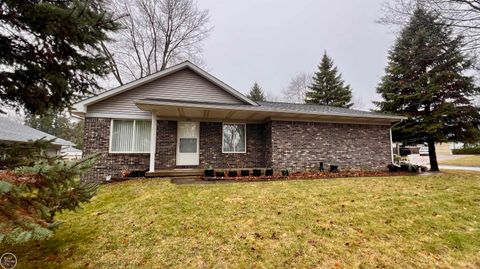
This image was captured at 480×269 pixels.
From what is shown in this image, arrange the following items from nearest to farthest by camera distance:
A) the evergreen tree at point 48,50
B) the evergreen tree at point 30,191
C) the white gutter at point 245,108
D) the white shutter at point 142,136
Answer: the evergreen tree at point 30,191 < the evergreen tree at point 48,50 < the white gutter at point 245,108 < the white shutter at point 142,136

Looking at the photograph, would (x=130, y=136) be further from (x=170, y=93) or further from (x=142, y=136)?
(x=170, y=93)

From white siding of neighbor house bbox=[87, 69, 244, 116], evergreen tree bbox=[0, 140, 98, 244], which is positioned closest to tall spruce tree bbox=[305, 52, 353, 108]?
white siding of neighbor house bbox=[87, 69, 244, 116]

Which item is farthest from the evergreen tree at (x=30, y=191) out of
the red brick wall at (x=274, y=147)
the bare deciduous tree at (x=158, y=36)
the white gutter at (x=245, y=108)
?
the bare deciduous tree at (x=158, y=36)

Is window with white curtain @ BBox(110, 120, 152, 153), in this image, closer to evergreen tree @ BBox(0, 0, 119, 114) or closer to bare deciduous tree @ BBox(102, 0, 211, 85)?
evergreen tree @ BBox(0, 0, 119, 114)

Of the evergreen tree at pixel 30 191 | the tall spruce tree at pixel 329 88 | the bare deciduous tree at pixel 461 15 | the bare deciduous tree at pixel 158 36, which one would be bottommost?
the evergreen tree at pixel 30 191

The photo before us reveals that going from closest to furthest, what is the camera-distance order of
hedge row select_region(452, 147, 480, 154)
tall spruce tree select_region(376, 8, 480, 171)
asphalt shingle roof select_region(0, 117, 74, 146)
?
tall spruce tree select_region(376, 8, 480, 171) < asphalt shingle roof select_region(0, 117, 74, 146) < hedge row select_region(452, 147, 480, 154)

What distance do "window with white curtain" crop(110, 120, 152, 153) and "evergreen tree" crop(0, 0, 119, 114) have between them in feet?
19.6

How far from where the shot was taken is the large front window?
11.2 meters

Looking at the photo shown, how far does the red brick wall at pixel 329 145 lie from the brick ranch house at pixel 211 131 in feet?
0.15

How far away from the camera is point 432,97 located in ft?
43.1

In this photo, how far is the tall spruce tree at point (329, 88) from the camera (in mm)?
26609

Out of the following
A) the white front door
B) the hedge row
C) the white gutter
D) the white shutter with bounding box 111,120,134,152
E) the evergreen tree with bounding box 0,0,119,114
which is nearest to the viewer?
the evergreen tree with bounding box 0,0,119,114

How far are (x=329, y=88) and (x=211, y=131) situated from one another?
2071 centimetres

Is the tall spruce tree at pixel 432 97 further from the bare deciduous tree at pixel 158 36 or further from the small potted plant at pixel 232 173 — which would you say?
the bare deciduous tree at pixel 158 36
